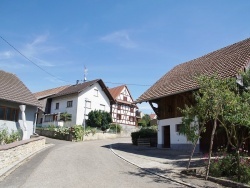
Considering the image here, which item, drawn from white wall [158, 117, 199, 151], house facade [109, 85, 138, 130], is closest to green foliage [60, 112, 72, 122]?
house facade [109, 85, 138, 130]

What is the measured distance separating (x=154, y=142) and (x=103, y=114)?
1889 cm

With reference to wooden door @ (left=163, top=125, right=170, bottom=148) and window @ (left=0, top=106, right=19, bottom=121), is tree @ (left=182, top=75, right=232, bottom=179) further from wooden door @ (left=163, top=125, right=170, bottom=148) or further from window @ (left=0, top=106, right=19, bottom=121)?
window @ (left=0, top=106, right=19, bottom=121)

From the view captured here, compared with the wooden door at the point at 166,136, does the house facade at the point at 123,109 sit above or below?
above

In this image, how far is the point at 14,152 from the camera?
1497 centimetres

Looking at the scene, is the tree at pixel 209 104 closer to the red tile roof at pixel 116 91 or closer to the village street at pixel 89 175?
the village street at pixel 89 175

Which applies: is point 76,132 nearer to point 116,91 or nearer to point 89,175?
point 89,175

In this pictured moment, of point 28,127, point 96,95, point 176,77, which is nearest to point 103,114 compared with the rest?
point 96,95

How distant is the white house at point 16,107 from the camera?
25.1 metres

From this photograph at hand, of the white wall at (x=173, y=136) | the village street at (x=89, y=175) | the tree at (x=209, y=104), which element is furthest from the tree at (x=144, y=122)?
the tree at (x=209, y=104)

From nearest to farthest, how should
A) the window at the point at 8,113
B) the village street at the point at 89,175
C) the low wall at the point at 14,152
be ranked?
the village street at the point at 89,175
the low wall at the point at 14,152
the window at the point at 8,113

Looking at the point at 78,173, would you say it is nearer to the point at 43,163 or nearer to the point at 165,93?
the point at 43,163

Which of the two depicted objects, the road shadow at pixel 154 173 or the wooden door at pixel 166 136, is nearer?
the road shadow at pixel 154 173

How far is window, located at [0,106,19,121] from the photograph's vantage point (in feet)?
82.3

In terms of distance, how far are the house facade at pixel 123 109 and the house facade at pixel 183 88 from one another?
1052 inches
